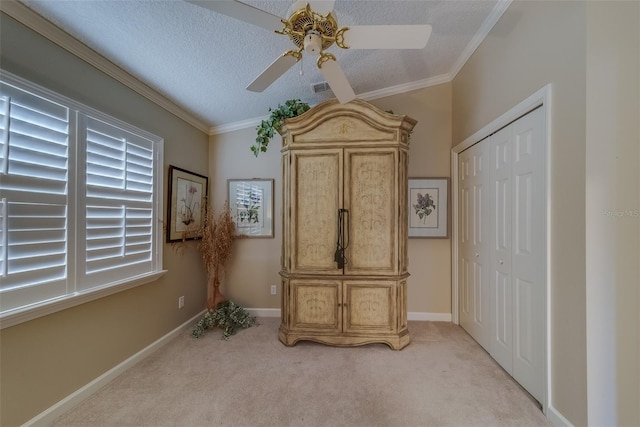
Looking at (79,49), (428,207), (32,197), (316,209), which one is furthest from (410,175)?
(32,197)

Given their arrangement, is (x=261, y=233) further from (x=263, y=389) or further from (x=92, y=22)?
(x=92, y=22)

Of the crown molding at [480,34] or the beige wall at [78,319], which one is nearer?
the beige wall at [78,319]

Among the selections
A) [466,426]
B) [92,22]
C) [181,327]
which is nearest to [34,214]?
[92,22]

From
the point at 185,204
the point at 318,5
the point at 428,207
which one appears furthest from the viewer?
the point at 428,207

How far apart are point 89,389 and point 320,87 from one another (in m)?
3.06

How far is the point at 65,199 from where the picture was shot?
1.67 m

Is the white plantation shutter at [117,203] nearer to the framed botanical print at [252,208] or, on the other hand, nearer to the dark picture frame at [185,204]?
the dark picture frame at [185,204]

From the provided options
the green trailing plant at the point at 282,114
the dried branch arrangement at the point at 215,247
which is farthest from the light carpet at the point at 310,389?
the green trailing plant at the point at 282,114

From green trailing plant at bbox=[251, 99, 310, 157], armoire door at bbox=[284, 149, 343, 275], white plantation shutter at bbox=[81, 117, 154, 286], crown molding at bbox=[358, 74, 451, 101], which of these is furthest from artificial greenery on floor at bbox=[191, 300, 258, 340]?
crown molding at bbox=[358, 74, 451, 101]

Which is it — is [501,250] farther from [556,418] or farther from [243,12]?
[243,12]

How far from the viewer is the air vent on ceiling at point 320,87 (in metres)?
2.62

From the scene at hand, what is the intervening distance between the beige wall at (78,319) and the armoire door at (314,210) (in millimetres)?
1294

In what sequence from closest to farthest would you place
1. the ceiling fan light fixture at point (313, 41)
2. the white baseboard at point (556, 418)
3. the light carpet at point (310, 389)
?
the ceiling fan light fixture at point (313, 41)
the white baseboard at point (556, 418)
the light carpet at point (310, 389)

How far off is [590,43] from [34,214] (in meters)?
3.18
